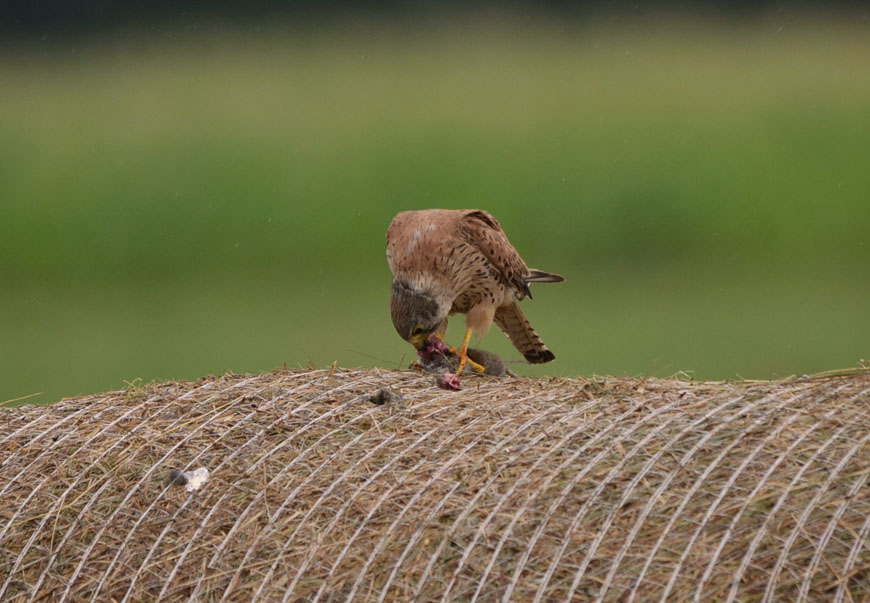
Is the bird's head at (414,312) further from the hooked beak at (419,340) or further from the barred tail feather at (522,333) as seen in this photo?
the barred tail feather at (522,333)

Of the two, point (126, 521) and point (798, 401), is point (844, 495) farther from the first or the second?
point (126, 521)

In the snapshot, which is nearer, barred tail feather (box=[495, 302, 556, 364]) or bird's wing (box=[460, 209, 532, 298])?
bird's wing (box=[460, 209, 532, 298])

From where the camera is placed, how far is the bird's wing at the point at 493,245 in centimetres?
540

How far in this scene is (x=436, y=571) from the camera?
2916 mm

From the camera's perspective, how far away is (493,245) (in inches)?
214

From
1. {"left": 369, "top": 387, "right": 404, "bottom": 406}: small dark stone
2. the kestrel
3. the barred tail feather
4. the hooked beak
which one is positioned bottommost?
the barred tail feather

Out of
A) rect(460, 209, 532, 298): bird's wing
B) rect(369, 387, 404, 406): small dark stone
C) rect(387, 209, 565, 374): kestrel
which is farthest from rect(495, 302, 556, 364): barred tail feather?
rect(369, 387, 404, 406): small dark stone

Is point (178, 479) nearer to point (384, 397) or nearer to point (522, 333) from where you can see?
point (384, 397)

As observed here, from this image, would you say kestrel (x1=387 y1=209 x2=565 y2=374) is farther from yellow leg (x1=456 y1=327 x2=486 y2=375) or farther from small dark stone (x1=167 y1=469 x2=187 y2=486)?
small dark stone (x1=167 y1=469 x2=187 y2=486)

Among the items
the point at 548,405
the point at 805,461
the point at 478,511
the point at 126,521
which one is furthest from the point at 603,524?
the point at 126,521

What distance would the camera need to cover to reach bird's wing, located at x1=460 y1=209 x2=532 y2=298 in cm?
540

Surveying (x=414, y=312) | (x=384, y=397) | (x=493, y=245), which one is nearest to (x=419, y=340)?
(x=414, y=312)

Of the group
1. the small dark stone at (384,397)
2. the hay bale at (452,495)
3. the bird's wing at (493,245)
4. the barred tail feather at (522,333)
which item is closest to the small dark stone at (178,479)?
the hay bale at (452,495)

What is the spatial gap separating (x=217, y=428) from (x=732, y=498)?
1924mm
